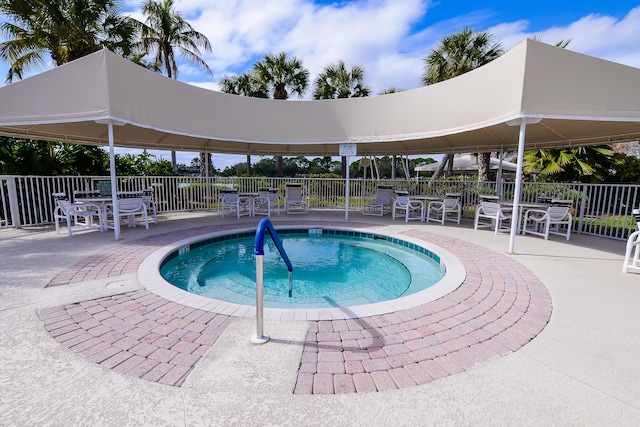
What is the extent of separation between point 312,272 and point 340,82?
1719cm

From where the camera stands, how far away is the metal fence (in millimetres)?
7562

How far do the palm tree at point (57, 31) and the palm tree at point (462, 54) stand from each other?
575 inches

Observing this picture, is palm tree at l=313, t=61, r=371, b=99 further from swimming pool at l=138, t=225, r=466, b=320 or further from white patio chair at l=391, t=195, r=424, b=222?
swimming pool at l=138, t=225, r=466, b=320

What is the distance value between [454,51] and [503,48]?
2.22 meters

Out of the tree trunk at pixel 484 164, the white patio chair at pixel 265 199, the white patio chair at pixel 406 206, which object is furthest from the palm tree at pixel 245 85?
the tree trunk at pixel 484 164

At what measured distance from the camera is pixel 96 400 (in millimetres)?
1872

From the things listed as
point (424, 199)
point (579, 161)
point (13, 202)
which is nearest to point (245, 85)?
point (13, 202)

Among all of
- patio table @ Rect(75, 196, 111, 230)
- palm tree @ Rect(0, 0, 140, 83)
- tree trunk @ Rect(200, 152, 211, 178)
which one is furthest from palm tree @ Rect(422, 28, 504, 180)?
patio table @ Rect(75, 196, 111, 230)

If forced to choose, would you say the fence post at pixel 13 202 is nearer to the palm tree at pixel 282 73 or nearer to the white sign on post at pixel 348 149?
the white sign on post at pixel 348 149

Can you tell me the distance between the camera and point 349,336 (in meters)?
2.68

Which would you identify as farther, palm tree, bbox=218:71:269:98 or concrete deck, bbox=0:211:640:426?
palm tree, bbox=218:71:269:98

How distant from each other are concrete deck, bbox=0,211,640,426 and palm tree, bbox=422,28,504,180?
547 inches

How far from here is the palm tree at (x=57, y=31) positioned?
9.89 m

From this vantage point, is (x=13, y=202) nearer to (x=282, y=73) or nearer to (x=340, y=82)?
(x=282, y=73)
